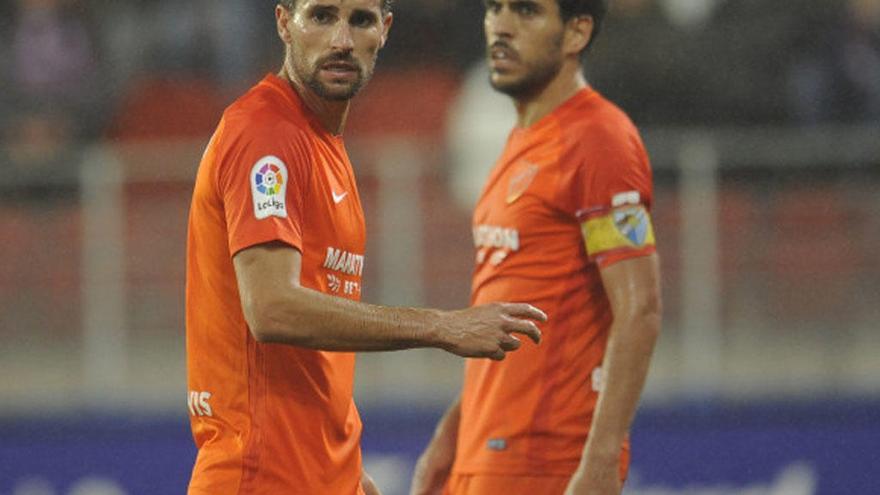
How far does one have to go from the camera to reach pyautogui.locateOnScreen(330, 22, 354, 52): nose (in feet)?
13.5

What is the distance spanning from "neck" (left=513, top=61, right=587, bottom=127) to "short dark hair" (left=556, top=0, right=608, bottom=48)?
114 millimetres

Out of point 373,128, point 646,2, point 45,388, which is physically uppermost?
point 646,2

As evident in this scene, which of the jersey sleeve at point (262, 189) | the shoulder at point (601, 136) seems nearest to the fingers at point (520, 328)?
the jersey sleeve at point (262, 189)

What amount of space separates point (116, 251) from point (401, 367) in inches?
65.9

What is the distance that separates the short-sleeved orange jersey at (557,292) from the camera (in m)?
4.89

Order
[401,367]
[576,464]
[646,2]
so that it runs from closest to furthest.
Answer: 1. [576,464]
2. [401,367]
3. [646,2]

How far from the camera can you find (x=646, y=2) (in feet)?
33.0

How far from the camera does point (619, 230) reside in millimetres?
4805

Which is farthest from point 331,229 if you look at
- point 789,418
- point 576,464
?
point 789,418

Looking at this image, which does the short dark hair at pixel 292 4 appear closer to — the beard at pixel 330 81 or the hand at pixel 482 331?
the beard at pixel 330 81

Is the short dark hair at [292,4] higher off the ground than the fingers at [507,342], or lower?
higher

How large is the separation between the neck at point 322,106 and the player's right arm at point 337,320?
54 centimetres

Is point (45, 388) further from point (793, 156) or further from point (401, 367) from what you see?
point (793, 156)

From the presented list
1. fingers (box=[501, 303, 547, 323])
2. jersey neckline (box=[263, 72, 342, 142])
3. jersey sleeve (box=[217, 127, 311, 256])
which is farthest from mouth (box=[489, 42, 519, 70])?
fingers (box=[501, 303, 547, 323])
